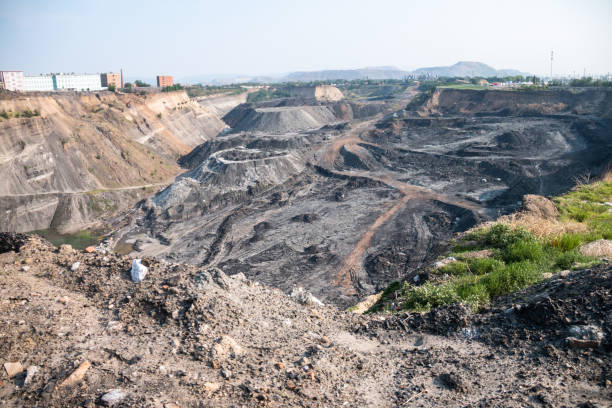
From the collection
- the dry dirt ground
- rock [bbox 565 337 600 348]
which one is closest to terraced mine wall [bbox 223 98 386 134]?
the dry dirt ground

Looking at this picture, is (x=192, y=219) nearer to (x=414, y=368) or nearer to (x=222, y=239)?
(x=222, y=239)

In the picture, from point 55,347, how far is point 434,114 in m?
70.0

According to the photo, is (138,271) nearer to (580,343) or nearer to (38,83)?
(580,343)

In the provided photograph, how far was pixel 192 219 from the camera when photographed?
1268 inches

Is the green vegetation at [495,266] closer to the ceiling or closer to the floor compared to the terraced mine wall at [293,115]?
closer to the floor

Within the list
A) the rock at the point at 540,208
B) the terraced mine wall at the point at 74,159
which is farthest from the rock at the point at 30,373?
the terraced mine wall at the point at 74,159

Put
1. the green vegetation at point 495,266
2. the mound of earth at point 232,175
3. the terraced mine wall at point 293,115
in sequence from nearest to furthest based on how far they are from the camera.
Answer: the green vegetation at point 495,266 → the mound of earth at point 232,175 → the terraced mine wall at point 293,115

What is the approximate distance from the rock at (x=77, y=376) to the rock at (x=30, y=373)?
519mm

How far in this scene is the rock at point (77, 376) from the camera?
16.0ft

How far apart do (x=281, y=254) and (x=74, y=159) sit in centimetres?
2310

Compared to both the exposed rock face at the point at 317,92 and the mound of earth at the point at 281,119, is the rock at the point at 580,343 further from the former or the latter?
the exposed rock face at the point at 317,92

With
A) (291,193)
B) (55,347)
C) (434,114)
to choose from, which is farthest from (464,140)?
(55,347)

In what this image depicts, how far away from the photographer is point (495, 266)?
8.74 m

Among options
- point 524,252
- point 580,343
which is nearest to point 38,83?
point 524,252
